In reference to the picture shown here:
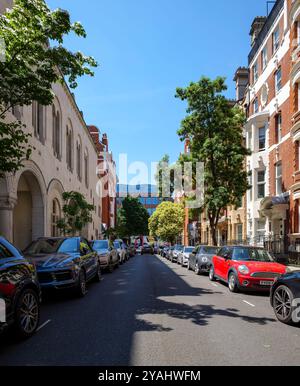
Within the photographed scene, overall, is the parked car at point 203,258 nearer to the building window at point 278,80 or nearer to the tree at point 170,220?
the building window at point 278,80

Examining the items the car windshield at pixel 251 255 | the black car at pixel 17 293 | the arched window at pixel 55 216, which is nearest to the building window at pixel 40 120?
the arched window at pixel 55 216

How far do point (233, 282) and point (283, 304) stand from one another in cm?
432

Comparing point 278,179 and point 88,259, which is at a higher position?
point 278,179

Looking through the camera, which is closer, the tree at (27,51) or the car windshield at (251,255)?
the tree at (27,51)

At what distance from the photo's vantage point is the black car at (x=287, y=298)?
725cm

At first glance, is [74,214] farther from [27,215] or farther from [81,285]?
[81,285]

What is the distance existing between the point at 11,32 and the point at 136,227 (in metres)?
70.7

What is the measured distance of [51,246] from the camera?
1125cm

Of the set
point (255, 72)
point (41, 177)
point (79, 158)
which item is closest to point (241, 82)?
point (255, 72)

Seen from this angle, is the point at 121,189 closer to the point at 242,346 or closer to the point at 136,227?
the point at 136,227

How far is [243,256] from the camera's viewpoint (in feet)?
40.9

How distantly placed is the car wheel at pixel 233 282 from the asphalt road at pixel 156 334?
1.13 meters

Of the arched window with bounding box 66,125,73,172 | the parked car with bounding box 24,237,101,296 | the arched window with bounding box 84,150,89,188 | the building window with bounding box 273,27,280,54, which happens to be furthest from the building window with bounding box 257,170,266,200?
the arched window with bounding box 84,150,89,188
